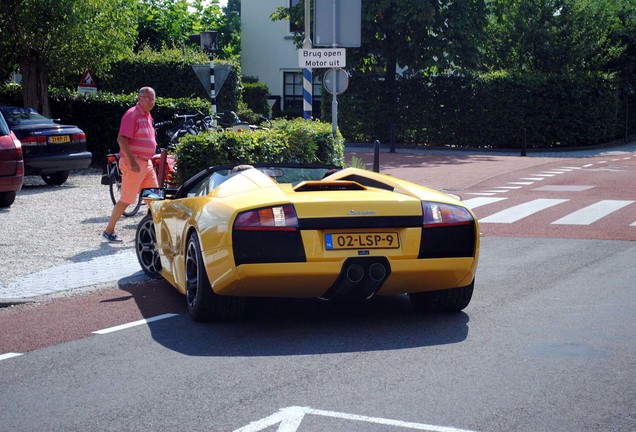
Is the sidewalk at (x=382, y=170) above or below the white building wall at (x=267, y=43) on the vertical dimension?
below

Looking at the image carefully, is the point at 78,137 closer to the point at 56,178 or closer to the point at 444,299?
the point at 56,178

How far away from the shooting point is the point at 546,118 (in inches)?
1439

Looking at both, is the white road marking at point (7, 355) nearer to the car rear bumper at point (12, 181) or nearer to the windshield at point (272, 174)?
the windshield at point (272, 174)

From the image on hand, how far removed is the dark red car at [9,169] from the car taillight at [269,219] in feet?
30.5

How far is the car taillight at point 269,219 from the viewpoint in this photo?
6973mm

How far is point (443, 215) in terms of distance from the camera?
289 inches

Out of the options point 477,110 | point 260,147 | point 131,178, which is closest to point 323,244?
point 131,178

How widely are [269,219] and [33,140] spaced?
41.9 ft

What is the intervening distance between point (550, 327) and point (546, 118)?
30195mm

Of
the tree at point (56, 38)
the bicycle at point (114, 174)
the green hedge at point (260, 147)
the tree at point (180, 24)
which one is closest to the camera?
the green hedge at point (260, 147)

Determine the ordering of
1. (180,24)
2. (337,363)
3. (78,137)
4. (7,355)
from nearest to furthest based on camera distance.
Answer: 1. (337,363)
2. (7,355)
3. (78,137)
4. (180,24)

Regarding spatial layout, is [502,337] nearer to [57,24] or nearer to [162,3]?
[57,24]

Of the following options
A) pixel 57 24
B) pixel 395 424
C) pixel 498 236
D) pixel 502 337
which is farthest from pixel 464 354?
pixel 57 24

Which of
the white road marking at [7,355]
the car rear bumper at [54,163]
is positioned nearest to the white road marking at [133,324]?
the white road marking at [7,355]
